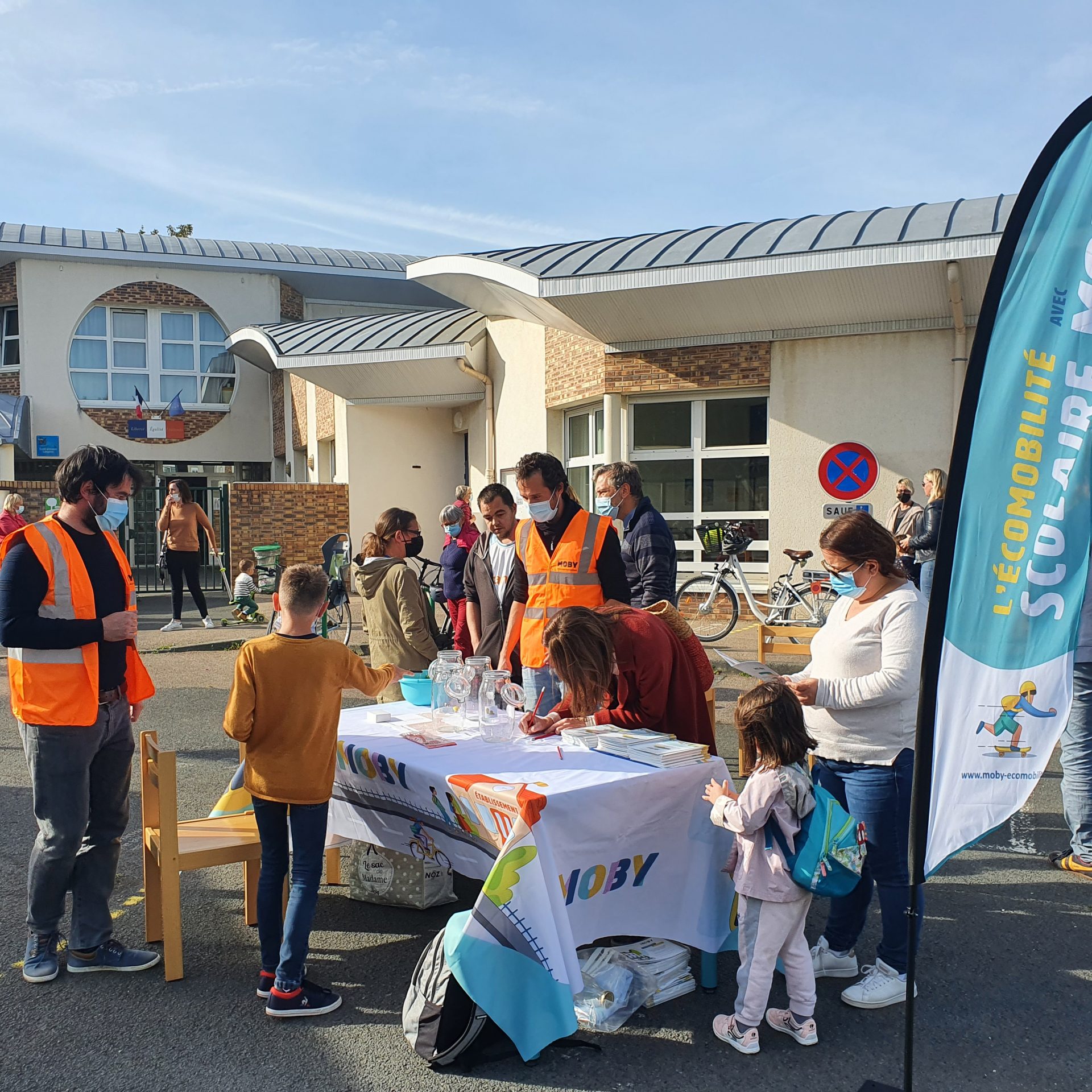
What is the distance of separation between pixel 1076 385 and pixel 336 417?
692 inches

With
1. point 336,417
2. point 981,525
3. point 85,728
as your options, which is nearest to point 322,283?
point 336,417

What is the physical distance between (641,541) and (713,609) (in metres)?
6.10

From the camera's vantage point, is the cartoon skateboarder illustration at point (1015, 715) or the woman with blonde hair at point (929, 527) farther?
the woman with blonde hair at point (929, 527)

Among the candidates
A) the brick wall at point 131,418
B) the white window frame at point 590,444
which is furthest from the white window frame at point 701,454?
the brick wall at point 131,418

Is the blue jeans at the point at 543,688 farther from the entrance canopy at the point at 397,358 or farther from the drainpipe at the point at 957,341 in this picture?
the entrance canopy at the point at 397,358

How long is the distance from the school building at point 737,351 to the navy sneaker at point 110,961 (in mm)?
9344

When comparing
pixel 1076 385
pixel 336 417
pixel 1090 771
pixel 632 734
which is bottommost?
pixel 1090 771

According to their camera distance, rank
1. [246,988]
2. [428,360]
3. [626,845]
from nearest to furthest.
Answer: [626,845], [246,988], [428,360]

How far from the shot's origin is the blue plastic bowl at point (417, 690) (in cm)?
470

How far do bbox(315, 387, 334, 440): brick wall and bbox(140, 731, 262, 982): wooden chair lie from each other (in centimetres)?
1588

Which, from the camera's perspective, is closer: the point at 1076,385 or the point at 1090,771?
the point at 1076,385

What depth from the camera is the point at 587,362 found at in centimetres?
1333

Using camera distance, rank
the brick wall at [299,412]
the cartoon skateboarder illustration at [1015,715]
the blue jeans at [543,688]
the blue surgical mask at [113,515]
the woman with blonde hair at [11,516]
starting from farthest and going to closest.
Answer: the brick wall at [299,412] < the woman with blonde hair at [11,516] < the blue jeans at [543,688] < the blue surgical mask at [113,515] < the cartoon skateboarder illustration at [1015,715]

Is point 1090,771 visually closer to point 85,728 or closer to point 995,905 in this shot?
point 995,905
